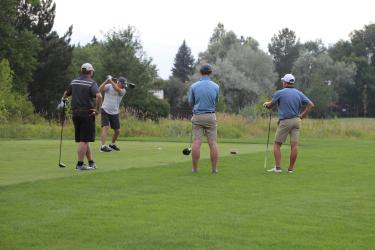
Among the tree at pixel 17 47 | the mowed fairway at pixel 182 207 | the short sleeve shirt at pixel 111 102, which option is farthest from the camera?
the tree at pixel 17 47

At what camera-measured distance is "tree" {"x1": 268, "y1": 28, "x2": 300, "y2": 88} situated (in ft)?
422

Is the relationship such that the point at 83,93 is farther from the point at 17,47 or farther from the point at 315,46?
the point at 315,46

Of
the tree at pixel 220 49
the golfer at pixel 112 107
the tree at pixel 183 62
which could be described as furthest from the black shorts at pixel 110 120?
the tree at pixel 183 62

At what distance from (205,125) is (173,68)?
120 meters

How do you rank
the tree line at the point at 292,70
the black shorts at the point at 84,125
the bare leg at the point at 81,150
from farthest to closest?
1. the tree line at the point at 292,70
2. the black shorts at the point at 84,125
3. the bare leg at the point at 81,150

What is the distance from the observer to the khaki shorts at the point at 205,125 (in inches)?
479

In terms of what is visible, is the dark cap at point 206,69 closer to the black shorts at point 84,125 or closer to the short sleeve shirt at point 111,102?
the black shorts at point 84,125

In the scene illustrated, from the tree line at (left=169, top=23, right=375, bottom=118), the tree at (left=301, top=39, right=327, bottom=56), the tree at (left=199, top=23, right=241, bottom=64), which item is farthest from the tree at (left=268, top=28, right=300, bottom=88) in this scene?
the tree at (left=199, top=23, right=241, bottom=64)

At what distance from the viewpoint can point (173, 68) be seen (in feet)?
431

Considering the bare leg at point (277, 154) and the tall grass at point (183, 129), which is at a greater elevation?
the tall grass at point (183, 129)

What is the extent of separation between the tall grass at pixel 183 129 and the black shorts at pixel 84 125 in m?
12.1

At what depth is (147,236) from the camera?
240 inches

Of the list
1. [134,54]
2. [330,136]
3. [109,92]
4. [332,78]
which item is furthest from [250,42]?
[109,92]

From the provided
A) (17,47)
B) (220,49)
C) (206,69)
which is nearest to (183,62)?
(220,49)
